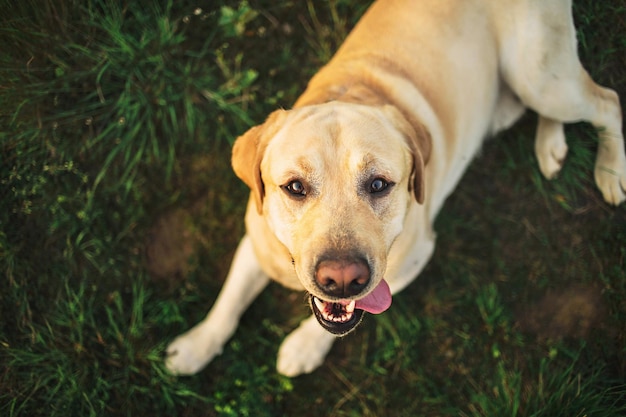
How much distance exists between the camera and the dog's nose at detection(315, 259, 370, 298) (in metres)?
2.18

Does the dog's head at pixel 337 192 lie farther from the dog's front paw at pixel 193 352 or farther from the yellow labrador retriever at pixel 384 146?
the dog's front paw at pixel 193 352

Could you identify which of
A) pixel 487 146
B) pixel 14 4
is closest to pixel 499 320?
pixel 487 146

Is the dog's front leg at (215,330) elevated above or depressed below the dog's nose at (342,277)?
below

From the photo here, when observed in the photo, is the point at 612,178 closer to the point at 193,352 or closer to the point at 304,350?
the point at 304,350

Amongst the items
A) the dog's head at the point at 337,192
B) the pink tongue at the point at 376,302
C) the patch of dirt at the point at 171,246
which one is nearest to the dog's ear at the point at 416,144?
the dog's head at the point at 337,192

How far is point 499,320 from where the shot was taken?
3.67 meters

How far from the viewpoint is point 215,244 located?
3746 mm

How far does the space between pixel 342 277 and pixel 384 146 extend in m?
0.59

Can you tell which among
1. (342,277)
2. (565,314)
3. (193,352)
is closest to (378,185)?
(342,277)

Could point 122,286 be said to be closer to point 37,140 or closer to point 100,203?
point 100,203

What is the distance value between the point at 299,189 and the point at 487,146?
1.94 meters

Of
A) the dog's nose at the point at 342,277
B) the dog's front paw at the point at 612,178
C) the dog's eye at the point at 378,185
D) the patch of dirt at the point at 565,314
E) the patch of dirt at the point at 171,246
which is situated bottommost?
the patch of dirt at the point at 565,314

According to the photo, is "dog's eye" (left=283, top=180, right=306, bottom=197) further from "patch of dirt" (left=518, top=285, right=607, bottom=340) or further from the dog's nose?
"patch of dirt" (left=518, top=285, right=607, bottom=340)

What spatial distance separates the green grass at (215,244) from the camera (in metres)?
3.43
